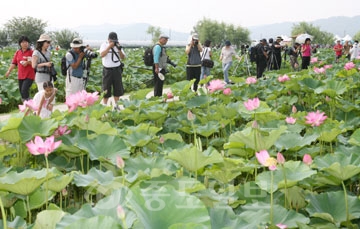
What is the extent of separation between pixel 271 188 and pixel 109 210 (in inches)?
23.1

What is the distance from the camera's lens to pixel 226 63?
8.93m

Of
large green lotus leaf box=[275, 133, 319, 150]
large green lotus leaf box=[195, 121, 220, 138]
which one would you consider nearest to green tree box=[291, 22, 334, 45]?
large green lotus leaf box=[195, 121, 220, 138]

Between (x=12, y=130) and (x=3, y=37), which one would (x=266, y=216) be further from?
(x=3, y=37)

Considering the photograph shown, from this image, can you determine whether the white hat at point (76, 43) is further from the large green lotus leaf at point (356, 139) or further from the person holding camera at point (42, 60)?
the large green lotus leaf at point (356, 139)

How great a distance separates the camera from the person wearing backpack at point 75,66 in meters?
4.97

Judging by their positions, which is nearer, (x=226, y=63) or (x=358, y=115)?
(x=358, y=115)

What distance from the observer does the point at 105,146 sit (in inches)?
82.9

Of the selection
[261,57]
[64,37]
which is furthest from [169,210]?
[64,37]

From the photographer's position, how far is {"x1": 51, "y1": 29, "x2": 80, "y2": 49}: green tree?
87.4 feet

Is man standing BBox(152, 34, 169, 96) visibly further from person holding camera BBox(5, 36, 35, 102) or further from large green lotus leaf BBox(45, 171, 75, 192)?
large green lotus leaf BBox(45, 171, 75, 192)

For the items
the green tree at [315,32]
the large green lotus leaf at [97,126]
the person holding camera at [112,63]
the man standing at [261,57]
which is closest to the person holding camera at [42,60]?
the person holding camera at [112,63]

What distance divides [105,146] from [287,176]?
2.60ft

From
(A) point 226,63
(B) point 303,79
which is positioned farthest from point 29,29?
(B) point 303,79

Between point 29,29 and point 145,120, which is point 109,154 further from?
point 29,29
